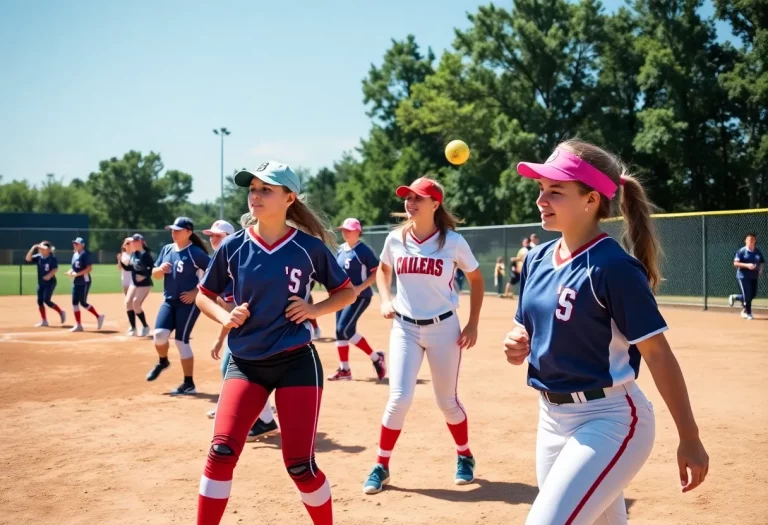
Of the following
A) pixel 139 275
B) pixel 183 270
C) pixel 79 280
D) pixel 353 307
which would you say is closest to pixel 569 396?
pixel 183 270

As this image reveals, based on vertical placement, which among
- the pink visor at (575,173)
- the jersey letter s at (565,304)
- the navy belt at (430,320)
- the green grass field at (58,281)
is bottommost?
the green grass field at (58,281)

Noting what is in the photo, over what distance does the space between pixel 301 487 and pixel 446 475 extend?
2258 millimetres

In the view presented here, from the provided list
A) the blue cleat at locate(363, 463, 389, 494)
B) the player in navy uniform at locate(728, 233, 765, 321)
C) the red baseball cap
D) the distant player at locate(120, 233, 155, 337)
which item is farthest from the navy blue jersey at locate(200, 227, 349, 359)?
the player in navy uniform at locate(728, 233, 765, 321)

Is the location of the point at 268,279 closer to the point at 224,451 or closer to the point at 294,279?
the point at 294,279

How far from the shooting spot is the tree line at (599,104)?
3644 cm

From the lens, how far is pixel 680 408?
108 inches

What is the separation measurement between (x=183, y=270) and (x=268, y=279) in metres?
5.70

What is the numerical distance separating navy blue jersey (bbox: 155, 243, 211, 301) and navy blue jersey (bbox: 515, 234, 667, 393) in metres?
7.08

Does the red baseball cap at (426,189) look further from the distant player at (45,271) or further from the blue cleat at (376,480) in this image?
the distant player at (45,271)

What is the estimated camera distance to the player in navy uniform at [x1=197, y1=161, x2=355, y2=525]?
398cm

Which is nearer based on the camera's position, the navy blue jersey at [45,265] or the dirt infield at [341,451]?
the dirt infield at [341,451]

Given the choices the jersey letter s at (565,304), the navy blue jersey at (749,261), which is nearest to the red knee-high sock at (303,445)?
the jersey letter s at (565,304)

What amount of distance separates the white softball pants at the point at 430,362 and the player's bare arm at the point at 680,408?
2.95 meters

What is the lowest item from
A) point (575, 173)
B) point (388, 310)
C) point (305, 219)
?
point (388, 310)
